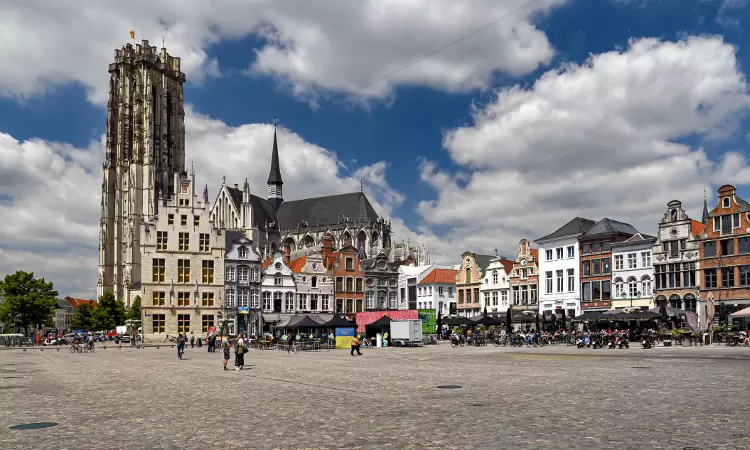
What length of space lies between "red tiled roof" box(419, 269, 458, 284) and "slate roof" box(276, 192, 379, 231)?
32.6m

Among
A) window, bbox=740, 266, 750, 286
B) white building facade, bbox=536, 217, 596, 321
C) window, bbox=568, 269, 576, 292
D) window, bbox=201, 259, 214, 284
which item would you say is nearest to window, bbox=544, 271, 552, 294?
white building facade, bbox=536, 217, 596, 321

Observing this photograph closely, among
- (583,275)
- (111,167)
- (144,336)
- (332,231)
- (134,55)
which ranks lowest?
(144,336)

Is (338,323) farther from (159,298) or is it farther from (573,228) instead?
(573,228)

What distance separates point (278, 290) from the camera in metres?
77.8

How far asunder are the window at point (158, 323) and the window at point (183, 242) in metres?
6.45

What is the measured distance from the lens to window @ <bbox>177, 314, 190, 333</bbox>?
66688 millimetres

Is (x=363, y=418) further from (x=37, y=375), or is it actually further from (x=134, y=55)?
(x=134, y=55)

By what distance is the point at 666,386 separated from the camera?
17.2 m

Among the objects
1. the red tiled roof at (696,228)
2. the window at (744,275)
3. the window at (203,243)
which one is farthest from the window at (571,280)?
the window at (203,243)

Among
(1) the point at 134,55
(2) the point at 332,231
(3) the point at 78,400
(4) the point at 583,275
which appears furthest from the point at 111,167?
(3) the point at 78,400

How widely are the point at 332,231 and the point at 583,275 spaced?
57.5m

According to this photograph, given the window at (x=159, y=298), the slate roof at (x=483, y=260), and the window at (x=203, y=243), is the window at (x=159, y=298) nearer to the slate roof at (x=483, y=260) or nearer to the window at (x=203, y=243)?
the window at (x=203, y=243)

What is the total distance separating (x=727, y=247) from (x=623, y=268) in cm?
1021

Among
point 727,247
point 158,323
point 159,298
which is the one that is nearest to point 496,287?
point 727,247
